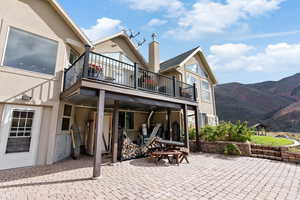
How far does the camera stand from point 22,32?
19.1ft

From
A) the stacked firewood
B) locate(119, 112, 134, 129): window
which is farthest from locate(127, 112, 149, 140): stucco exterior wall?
the stacked firewood

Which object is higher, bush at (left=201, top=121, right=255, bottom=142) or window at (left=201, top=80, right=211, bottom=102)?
window at (left=201, top=80, right=211, bottom=102)

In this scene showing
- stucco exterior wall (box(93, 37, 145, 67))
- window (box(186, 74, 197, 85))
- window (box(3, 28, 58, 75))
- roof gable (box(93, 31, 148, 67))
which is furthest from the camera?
window (box(186, 74, 197, 85))

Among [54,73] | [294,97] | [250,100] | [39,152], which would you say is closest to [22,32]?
[54,73]

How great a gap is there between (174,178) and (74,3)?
31.7ft

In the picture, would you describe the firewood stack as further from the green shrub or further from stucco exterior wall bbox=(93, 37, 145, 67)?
stucco exterior wall bbox=(93, 37, 145, 67)

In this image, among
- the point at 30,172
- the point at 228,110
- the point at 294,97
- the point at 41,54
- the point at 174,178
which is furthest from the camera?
the point at 294,97

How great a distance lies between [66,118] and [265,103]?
2225 inches

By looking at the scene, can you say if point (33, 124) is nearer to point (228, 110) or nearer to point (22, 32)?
point (22, 32)

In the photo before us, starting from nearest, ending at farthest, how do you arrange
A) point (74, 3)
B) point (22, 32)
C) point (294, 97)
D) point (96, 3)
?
point (22, 32)
point (74, 3)
point (96, 3)
point (294, 97)

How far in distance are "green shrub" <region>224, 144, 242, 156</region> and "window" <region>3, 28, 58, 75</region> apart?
387 inches

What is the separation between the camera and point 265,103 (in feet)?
149

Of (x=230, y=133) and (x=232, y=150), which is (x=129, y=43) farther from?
(x=232, y=150)

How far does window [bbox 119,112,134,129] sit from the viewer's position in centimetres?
1008
